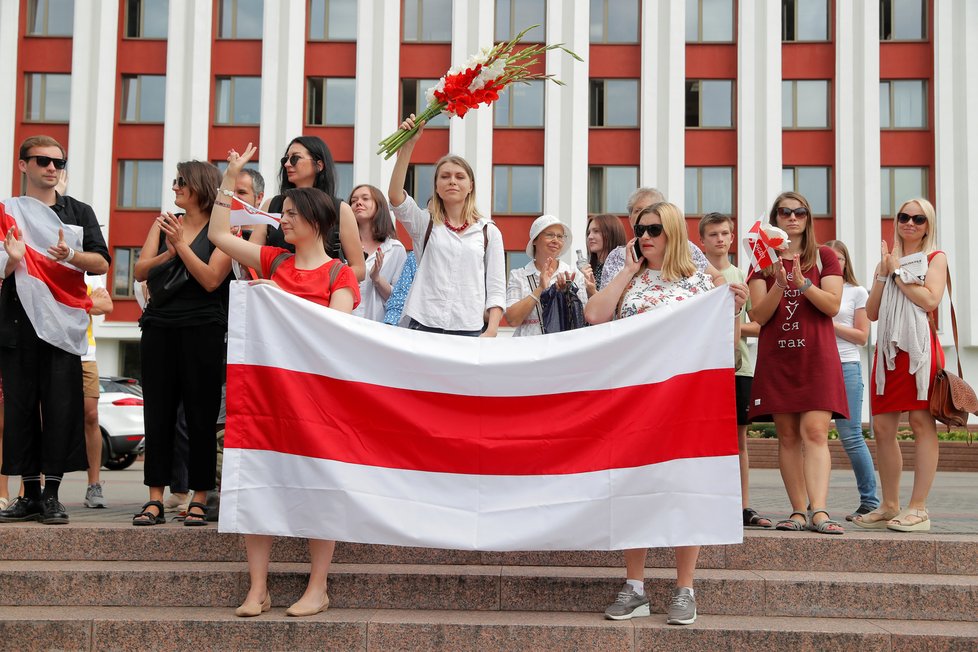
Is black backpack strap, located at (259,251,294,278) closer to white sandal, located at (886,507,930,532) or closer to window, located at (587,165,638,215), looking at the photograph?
white sandal, located at (886,507,930,532)

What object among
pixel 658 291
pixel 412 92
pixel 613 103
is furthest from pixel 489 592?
pixel 412 92

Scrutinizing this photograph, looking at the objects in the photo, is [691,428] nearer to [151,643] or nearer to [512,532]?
[512,532]

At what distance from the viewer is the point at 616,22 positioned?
33.8m

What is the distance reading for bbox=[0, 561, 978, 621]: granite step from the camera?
551 centimetres

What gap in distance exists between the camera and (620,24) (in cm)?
3381

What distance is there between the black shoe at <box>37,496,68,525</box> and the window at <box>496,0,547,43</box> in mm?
29102

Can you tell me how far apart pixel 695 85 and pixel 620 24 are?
128 inches

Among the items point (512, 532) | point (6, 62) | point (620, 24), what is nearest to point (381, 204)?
point (512, 532)

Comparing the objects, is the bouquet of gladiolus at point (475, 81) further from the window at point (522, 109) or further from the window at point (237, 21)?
the window at point (237, 21)

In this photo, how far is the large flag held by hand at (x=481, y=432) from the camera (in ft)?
Result: 17.1

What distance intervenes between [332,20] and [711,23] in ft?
41.4

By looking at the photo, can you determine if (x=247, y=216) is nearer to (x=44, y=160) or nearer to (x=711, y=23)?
(x=44, y=160)

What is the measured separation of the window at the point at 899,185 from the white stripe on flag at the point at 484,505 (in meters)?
30.0

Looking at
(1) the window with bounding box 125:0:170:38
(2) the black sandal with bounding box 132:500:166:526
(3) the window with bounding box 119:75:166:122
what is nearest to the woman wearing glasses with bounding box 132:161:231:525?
(2) the black sandal with bounding box 132:500:166:526
